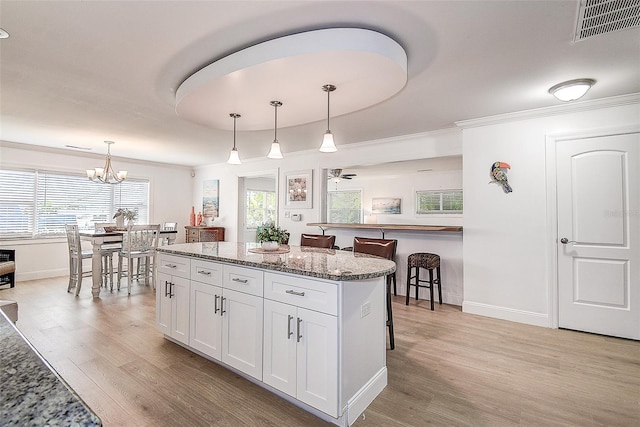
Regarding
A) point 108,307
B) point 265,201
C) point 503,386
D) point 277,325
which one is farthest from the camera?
point 265,201

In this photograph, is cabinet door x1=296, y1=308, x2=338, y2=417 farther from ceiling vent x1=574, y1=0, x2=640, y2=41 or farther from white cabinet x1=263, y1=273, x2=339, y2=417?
ceiling vent x1=574, y1=0, x2=640, y2=41

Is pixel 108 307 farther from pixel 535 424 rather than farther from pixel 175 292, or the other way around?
pixel 535 424

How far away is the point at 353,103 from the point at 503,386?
246 cm

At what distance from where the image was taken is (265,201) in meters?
8.12

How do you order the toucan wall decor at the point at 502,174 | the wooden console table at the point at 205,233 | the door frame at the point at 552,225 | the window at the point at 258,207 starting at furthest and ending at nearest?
the window at the point at 258,207
the wooden console table at the point at 205,233
the toucan wall decor at the point at 502,174
the door frame at the point at 552,225

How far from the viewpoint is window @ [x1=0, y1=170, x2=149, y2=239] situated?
208 inches

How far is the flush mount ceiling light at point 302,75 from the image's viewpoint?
196 cm

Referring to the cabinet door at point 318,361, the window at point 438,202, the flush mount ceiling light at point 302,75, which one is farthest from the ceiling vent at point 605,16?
the window at point 438,202

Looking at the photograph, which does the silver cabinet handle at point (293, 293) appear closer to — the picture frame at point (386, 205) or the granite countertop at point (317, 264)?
the granite countertop at point (317, 264)

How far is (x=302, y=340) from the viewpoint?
1936 millimetres

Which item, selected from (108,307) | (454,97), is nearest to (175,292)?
(108,307)

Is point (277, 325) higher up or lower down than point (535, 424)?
higher up

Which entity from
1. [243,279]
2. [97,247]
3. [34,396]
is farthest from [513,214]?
[97,247]

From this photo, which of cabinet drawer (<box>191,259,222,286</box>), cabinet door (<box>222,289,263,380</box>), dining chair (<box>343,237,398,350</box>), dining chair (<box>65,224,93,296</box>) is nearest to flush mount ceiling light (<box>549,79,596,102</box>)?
dining chair (<box>343,237,398,350</box>)
